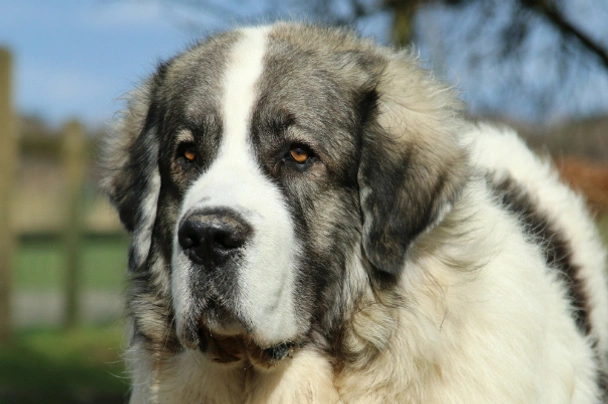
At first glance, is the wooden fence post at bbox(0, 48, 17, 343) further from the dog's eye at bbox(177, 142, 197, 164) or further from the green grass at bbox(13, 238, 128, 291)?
the dog's eye at bbox(177, 142, 197, 164)

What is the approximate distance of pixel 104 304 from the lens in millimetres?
9031

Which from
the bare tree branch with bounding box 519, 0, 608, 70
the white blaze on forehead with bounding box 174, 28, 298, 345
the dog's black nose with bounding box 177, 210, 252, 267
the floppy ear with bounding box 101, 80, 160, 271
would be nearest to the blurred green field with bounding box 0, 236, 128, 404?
the floppy ear with bounding box 101, 80, 160, 271

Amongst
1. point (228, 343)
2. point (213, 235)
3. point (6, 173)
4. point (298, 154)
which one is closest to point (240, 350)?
point (228, 343)

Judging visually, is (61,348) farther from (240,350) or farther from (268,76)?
(268,76)

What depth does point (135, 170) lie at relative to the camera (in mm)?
3455

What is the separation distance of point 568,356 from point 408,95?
131 centimetres

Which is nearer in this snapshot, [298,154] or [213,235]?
[213,235]

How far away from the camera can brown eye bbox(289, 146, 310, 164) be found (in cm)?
296

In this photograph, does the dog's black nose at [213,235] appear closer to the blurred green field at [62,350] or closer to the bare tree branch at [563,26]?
the blurred green field at [62,350]

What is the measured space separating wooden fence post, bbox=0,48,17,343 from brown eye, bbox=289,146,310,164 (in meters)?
5.03

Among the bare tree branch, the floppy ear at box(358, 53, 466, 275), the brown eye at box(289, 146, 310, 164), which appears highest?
the bare tree branch

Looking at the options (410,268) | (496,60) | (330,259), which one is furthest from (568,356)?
(496,60)

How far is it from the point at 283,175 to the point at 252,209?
12.9 inches

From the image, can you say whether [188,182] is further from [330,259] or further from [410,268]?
[410,268]
